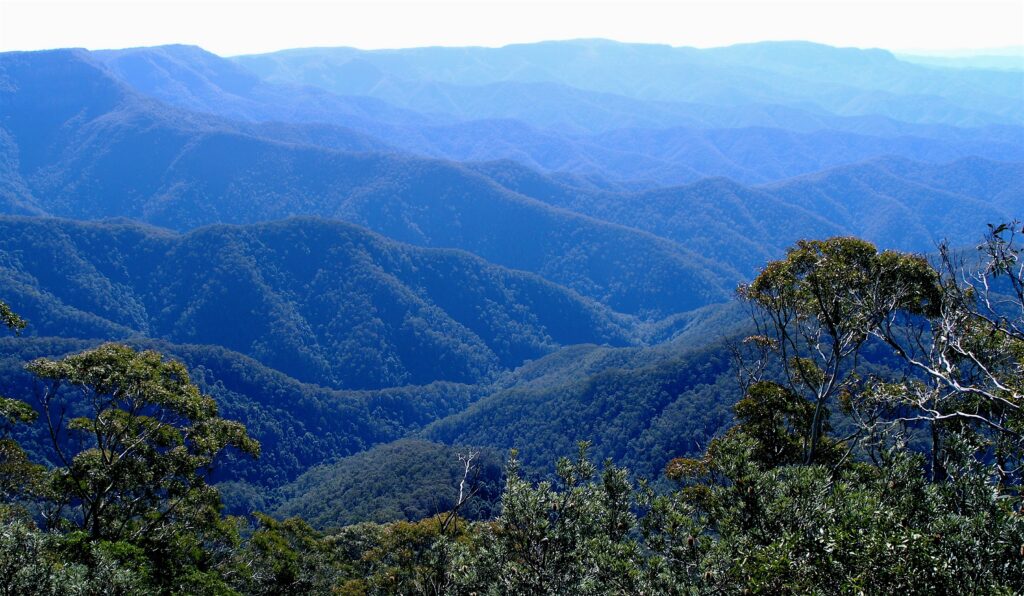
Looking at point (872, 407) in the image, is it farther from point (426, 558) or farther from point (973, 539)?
point (426, 558)

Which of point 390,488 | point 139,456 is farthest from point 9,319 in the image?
point 390,488

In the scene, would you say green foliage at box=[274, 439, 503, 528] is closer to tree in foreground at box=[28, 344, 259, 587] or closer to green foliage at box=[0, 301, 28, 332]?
tree in foreground at box=[28, 344, 259, 587]

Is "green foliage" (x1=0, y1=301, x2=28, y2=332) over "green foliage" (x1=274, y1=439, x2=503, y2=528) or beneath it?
over

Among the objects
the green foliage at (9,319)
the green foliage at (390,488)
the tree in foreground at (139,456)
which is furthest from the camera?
the green foliage at (390,488)

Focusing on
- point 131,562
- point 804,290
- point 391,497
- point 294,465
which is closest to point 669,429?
point 391,497

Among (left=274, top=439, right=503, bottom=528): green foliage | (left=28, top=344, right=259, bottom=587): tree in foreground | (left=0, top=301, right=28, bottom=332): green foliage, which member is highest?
(left=0, top=301, right=28, bottom=332): green foliage

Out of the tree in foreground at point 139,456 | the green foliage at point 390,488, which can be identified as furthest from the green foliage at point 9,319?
the green foliage at point 390,488

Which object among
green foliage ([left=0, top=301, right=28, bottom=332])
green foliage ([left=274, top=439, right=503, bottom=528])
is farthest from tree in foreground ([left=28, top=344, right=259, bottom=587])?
green foliage ([left=274, top=439, right=503, bottom=528])

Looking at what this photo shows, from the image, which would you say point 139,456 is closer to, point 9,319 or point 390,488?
point 9,319

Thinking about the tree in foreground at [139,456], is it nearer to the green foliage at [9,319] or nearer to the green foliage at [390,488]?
the green foliage at [9,319]

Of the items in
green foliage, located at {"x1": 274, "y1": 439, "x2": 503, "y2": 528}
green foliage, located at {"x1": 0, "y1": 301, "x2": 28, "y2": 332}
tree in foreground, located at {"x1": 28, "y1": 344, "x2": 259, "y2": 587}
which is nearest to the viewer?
green foliage, located at {"x1": 0, "y1": 301, "x2": 28, "y2": 332}

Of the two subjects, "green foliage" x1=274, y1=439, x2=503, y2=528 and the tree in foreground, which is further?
"green foliage" x1=274, y1=439, x2=503, y2=528
